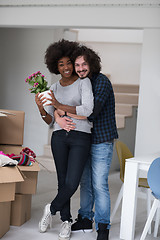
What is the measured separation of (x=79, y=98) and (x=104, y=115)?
225mm

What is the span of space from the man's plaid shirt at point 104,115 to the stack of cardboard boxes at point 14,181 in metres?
0.61

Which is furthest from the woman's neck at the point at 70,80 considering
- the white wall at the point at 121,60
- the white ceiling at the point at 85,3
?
the white wall at the point at 121,60

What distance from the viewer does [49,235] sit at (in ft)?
9.29

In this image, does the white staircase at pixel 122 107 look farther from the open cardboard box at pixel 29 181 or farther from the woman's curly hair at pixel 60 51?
the woman's curly hair at pixel 60 51

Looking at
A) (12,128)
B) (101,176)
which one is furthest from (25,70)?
(101,176)

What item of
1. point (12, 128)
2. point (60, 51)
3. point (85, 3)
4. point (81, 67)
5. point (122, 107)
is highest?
point (85, 3)

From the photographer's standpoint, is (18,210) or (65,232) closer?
(65,232)

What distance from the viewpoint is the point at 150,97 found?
4.16 meters

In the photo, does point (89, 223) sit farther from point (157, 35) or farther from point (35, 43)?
point (35, 43)

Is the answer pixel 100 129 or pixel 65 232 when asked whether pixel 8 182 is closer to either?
pixel 65 232

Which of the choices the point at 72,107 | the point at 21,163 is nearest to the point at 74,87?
the point at 72,107

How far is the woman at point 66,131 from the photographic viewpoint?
258 centimetres

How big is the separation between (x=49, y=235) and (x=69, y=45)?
56.4 inches

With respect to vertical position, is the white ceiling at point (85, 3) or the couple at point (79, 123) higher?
the white ceiling at point (85, 3)
